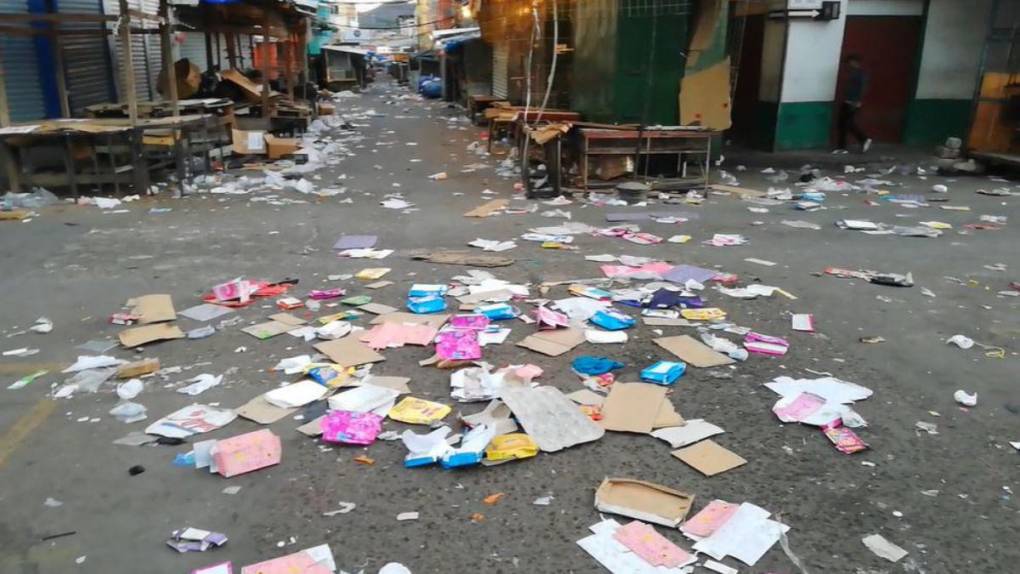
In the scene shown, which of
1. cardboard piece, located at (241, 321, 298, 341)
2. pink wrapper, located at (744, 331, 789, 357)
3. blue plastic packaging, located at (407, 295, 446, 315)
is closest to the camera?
pink wrapper, located at (744, 331, 789, 357)

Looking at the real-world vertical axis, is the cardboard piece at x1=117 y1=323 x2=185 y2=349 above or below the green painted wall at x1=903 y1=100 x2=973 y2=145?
below

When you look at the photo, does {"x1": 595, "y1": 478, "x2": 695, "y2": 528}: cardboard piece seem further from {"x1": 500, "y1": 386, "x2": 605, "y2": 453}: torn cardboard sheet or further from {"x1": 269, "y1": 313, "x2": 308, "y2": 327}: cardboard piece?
{"x1": 269, "y1": 313, "x2": 308, "y2": 327}: cardboard piece

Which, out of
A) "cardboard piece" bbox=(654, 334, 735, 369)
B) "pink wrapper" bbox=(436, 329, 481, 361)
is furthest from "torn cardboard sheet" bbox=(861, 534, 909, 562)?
"pink wrapper" bbox=(436, 329, 481, 361)

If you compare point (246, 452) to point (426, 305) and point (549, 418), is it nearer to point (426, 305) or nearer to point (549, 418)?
point (549, 418)

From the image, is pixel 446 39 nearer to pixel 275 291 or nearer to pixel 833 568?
pixel 275 291

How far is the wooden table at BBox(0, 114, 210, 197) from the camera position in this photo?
339 inches

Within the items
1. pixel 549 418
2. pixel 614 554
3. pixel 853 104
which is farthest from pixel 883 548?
pixel 853 104

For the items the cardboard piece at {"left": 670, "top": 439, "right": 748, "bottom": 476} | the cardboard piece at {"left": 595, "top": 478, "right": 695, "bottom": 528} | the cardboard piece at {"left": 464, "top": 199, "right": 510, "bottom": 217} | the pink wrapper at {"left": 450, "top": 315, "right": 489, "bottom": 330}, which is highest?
the cardboard piece at {"left": 464, "top": 199, "right": 510, "bottom": 217}

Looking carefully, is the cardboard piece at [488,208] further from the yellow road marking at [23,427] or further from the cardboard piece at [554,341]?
the yellow road marking at [23,427]

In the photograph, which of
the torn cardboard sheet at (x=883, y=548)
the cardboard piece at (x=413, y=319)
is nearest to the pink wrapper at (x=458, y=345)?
the cardboard piece at (x=413, y=319)

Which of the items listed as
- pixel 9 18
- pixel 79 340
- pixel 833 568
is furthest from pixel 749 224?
pixel 9 18

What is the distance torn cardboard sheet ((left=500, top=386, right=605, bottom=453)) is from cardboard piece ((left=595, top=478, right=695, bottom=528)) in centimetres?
37

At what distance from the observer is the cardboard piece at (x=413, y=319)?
4648 millimetres

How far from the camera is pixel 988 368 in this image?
3994 millimetres
